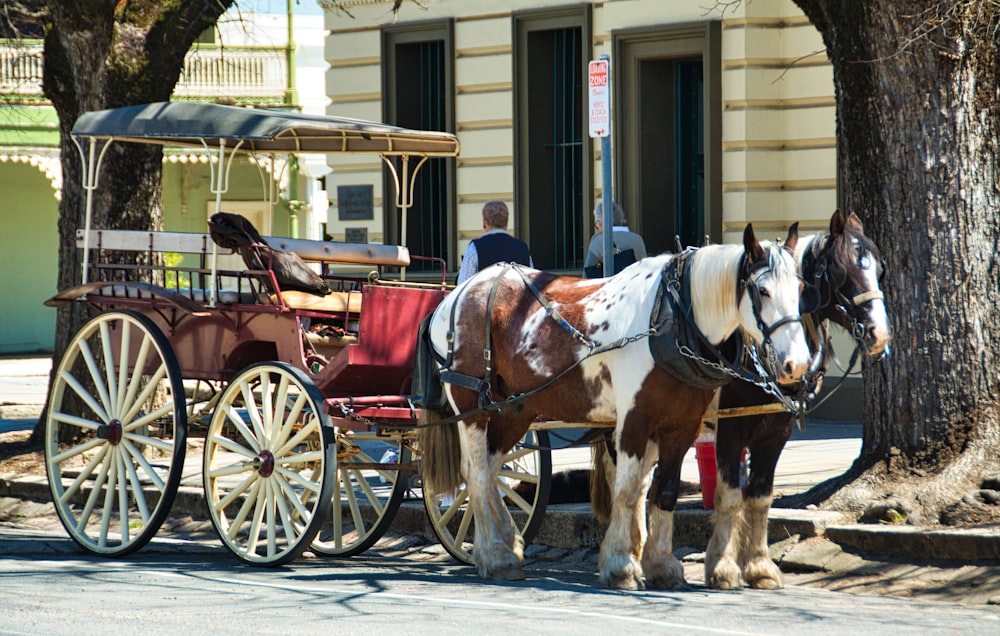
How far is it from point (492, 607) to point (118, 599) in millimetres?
1770

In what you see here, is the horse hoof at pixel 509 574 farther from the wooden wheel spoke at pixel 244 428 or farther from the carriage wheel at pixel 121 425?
the carriage wheel at pixel 121 425

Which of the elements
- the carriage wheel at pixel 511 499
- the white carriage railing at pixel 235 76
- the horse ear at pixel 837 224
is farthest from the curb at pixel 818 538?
the white carriage railing at pixel 235 76

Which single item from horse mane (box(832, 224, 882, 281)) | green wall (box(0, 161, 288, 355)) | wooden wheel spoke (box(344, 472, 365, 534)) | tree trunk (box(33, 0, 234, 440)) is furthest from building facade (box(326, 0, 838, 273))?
green wall (box(0, 161, 288, 355))

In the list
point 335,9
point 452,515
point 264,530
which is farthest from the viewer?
point 335,9

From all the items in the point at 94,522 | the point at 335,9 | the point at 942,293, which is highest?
the point at 335,9

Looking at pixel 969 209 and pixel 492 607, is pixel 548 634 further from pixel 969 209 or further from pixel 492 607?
pixel 969 209

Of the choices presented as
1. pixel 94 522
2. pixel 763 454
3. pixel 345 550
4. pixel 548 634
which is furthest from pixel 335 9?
pixel 548 634

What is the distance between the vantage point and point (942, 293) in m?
8.72

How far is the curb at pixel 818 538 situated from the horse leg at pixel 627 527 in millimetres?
1146

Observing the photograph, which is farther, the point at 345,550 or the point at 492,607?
the point at 345,550

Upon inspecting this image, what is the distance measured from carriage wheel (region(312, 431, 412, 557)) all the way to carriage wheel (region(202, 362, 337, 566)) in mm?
218

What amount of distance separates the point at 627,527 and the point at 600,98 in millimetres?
3189

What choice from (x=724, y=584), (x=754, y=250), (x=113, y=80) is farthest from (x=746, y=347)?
(x=113, y=80)

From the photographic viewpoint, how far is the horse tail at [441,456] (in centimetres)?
855
